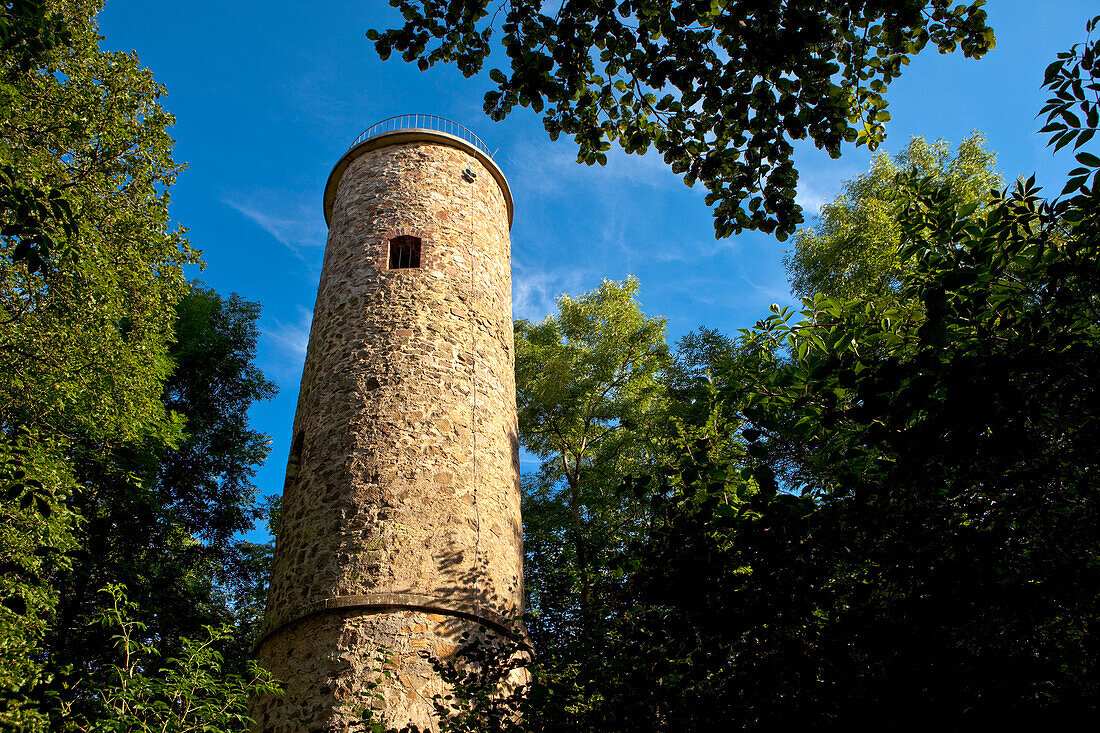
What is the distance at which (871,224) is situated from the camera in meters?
13.3

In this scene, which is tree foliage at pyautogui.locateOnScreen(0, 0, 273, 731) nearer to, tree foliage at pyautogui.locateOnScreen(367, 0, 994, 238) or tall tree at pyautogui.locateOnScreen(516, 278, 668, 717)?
tree foliage at pyautogui.locateOnScreen(367, 0, 994, 238)

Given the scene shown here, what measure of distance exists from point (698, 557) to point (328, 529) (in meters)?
3.85

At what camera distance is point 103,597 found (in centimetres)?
1188

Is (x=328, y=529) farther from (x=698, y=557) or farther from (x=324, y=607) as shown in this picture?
(x=698, y=557)

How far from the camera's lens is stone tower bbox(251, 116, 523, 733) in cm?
592

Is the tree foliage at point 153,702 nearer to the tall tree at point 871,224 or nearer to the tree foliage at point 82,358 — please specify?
the tree foliage at point 82,358

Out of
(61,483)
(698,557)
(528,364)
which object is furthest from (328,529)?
(528,364)

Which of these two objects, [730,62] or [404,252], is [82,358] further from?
[730,62]

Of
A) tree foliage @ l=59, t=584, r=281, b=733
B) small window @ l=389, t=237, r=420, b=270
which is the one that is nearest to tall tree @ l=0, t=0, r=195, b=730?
tree foliage @ l=59, t=584, r=281, b=733

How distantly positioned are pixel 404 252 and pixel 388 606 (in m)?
4.49

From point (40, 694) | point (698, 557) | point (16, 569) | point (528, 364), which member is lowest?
point (40, 694)

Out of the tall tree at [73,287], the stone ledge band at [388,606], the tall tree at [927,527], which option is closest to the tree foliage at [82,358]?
the tall tree at [73,287]

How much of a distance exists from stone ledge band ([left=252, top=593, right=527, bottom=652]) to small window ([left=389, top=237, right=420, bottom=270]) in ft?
13.6

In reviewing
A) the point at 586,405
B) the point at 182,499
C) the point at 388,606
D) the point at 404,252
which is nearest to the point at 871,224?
the point at 586,405
